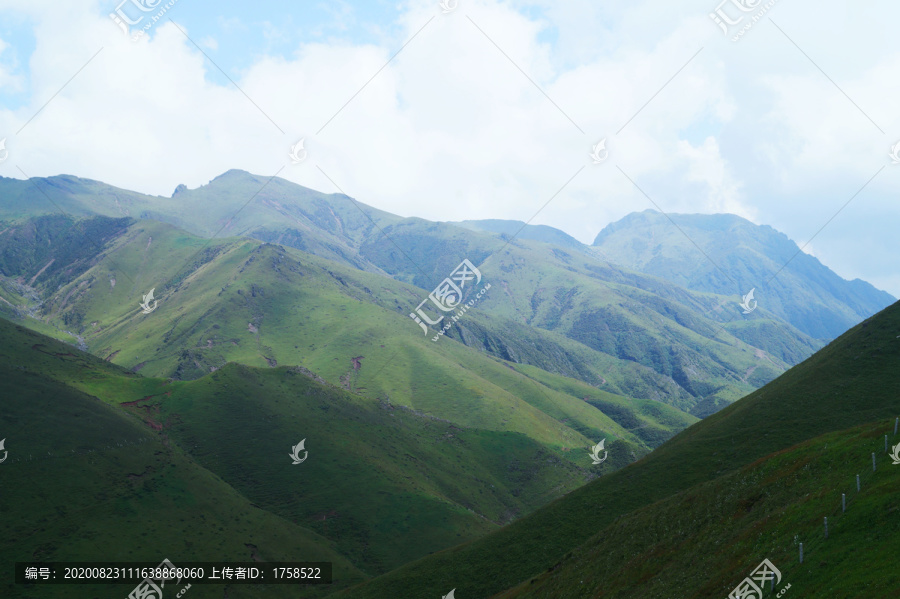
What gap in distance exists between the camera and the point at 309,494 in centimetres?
18800

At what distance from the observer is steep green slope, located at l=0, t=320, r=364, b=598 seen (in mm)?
129125

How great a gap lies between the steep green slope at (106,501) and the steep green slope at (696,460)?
52.1m

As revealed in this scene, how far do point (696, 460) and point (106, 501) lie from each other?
5886 inches

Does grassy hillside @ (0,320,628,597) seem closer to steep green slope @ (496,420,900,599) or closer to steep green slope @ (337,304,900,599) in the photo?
steep green slope @ (337,304,900,599)

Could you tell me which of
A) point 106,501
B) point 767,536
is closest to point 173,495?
point 106,501

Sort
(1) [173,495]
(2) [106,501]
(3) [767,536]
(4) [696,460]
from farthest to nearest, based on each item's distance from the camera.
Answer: (1) [173,495], (2) [106,501], (4) [696,460], (3) [767,536]

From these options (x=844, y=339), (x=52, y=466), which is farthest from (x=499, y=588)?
(x=52, y=466)

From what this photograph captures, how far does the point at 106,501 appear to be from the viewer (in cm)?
14500

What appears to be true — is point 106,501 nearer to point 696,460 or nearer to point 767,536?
point 696,460

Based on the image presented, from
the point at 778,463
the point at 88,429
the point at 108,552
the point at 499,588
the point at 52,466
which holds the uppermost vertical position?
the point at 88,429

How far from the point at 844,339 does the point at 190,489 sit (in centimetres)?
17969

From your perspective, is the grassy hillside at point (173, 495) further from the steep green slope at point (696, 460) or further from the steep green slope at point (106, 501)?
the steep green slope at point (696, 460)

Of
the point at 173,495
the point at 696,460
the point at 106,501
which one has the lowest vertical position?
the point at 696,460

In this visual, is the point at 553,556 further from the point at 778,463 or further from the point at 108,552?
the point at 108,552
